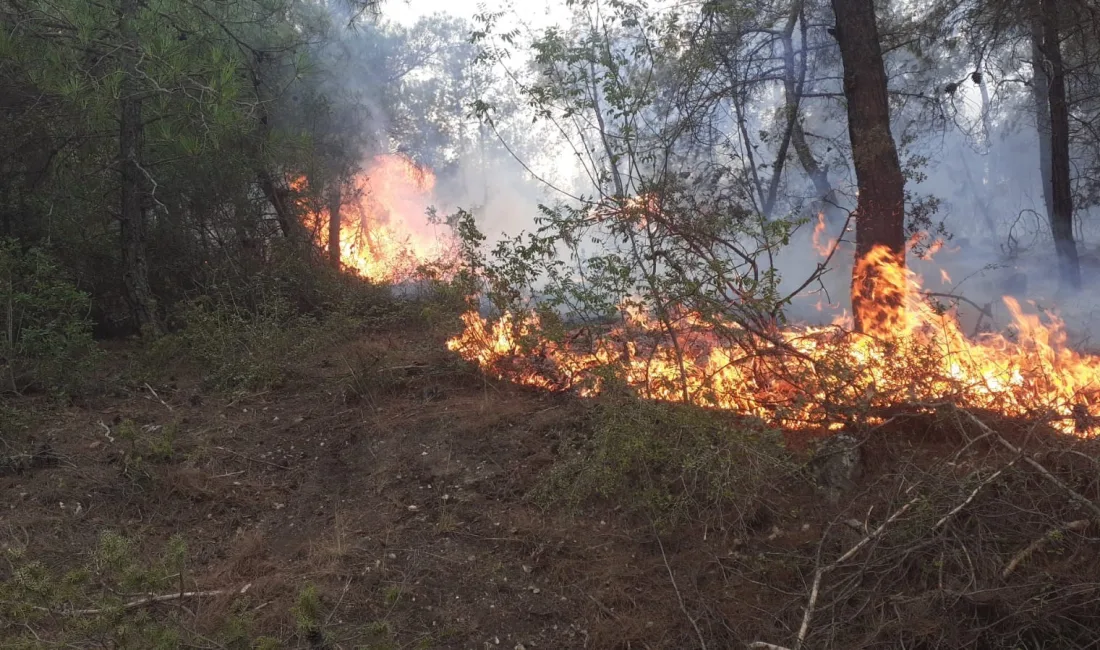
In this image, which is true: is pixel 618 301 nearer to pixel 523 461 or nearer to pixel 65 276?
pixel 523 461

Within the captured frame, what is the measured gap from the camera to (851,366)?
4.91 meters

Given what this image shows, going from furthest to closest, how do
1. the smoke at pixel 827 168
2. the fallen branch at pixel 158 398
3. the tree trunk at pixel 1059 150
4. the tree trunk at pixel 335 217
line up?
1. the tree trunk at pixel 335 217
2. the smoke at pixel 827 168
3. the tree trunk at pixel 1059 150
4. the fallen branch at pixel 158 398

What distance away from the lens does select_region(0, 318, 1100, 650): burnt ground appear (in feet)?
10.8

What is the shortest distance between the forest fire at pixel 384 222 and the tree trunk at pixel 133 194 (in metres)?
4.25

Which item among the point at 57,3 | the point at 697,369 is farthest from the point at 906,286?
the point at 57,3

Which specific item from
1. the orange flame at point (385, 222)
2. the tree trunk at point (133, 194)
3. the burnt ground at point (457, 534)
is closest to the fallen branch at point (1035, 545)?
the burnt ground at point (457, 534)

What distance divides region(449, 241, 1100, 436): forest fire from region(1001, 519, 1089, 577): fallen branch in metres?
0.93

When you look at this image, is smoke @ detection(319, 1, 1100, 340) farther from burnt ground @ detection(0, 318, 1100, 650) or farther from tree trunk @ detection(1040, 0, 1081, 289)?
burnt ground @ detection(0, 318, 1100, 650)

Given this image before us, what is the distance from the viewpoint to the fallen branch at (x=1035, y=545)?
3.08 meters

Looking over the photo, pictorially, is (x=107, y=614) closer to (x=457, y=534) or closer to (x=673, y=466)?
(x=457, y=534)

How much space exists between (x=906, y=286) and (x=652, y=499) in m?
3.80

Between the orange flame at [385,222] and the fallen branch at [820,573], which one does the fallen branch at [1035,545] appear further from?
the orange flame at [385,222]

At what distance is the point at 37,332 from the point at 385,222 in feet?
52.5

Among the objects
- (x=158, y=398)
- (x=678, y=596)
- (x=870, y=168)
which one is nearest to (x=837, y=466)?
(x=678, y=596)
